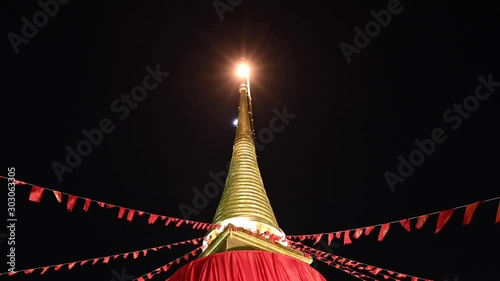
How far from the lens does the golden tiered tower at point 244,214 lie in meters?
6.87

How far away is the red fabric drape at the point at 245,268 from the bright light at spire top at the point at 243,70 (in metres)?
9.09

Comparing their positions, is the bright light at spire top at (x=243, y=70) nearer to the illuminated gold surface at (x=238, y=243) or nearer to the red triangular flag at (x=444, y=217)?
the illuminated gold surface at (x=238, y=243)

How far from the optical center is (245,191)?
880cm

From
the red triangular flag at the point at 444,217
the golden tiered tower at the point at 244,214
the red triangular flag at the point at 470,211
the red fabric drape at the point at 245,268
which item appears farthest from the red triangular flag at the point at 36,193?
the red triangular flag at the point at 470,211

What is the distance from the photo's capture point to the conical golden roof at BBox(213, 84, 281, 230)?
8.29 m

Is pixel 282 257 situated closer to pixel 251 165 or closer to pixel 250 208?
pixel 250 208

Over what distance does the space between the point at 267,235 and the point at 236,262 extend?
2.33 m

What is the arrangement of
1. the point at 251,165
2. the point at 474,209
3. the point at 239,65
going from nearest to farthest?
1. the point at 474,209
2. the point at 251,165
3. the point at 239,65

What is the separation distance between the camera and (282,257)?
6148 millimetres

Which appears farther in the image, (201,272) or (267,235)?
(267,235)

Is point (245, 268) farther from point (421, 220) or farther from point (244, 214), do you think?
point (421, 220)

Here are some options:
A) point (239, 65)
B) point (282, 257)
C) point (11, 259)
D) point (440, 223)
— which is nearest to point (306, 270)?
point (282, 257)

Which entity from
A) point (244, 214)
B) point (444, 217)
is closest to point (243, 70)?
point (244, 214)

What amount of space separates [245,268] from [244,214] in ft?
7.88
